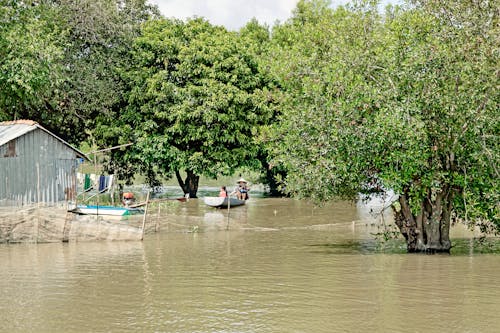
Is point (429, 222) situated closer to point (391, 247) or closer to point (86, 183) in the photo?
point (391, 247)

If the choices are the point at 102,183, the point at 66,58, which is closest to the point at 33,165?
the point at 102,183

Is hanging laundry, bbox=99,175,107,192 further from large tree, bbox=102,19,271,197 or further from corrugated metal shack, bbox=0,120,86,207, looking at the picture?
large tree, bbox=102,19,271,197

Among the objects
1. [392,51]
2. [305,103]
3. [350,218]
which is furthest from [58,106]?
[392,51]

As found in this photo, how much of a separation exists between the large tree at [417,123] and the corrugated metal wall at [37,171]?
34.0 ft

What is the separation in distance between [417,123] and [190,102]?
2082 centimetres

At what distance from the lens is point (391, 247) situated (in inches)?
728

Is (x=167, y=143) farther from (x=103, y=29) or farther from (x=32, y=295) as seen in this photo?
(x=32, y=295)

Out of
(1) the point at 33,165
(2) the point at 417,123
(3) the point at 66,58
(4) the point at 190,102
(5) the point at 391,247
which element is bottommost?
(5) the point at 391,247

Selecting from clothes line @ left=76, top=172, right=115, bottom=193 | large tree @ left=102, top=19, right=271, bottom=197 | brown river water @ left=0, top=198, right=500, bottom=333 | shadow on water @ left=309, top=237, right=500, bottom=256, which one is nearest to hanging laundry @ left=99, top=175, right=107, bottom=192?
clothes line @ left=76, top=172, right=115, bottom=193

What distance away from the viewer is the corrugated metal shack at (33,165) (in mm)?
23203

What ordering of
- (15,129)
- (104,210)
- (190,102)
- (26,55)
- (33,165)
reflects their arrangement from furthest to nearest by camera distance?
(190,102)
(26,55)
(104,210)
(33,165)
(15,129)

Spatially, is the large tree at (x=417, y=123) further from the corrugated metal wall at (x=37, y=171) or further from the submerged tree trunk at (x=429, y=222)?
the corrugated metal wall at (x=37, y=171)

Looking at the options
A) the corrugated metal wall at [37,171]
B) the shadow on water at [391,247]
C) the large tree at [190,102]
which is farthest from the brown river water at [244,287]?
the large tree at [190,102]

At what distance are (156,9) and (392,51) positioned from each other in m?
23.1
